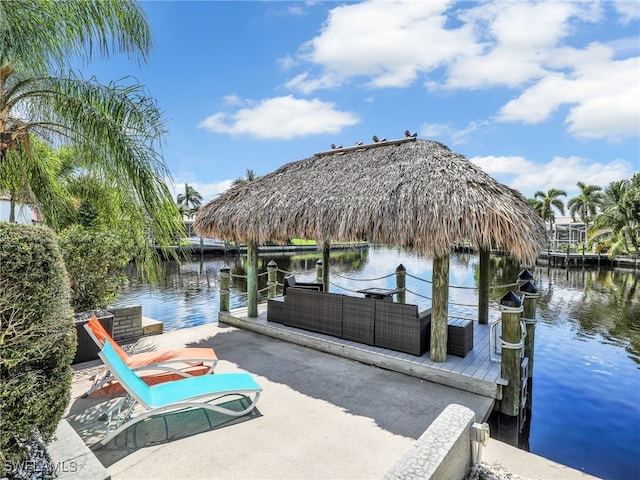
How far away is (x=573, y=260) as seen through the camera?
28359mm

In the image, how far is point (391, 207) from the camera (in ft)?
16.6

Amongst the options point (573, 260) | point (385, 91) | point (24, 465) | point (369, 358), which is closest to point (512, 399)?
point (369, 358)

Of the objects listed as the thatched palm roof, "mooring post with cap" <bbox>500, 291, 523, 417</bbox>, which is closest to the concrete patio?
"mooring post with cap" <bbox>500, 291, 523, 417</bbox>

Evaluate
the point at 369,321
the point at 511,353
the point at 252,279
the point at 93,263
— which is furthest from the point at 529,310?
the point at 93,263

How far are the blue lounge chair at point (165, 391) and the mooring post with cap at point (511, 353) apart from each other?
3056mm

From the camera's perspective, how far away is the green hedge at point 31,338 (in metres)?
1.87

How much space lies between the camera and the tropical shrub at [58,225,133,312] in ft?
18.8

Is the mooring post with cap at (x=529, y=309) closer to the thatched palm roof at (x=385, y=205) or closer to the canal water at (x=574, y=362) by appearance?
the thatched palm roof at (x=385, y=205)

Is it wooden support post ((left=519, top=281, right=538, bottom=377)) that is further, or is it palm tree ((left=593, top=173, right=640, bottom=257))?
palm tree ((left=593, top=173, right=640, bottom=257))

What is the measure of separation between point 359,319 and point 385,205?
1.98 m

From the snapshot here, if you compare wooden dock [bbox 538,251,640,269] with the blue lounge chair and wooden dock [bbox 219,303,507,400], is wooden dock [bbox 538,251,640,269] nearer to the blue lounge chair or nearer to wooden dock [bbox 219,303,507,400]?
wooden dock [bbox 219,303,507,400]

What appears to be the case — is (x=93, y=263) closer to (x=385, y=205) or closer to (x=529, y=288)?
(x=385, y=205)

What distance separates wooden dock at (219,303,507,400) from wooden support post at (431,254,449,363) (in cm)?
19

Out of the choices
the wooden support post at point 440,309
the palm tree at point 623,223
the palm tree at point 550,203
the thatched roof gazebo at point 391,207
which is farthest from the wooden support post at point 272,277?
the palm tree at point 550,203
